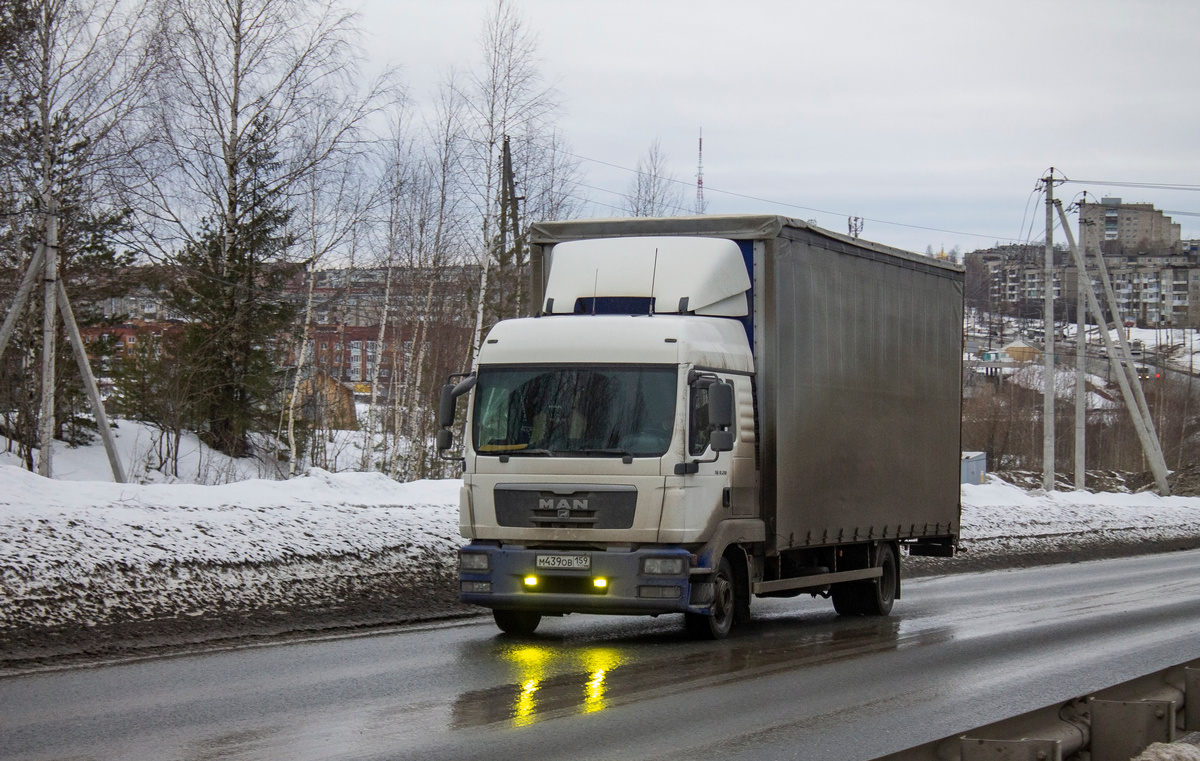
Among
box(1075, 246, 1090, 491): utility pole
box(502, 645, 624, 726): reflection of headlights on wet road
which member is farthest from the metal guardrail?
box(1075, 246, 1090, 491): utility pole

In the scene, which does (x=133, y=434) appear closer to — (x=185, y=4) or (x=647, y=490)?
(x=185, y=4)

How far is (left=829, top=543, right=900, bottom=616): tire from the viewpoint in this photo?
1464cm

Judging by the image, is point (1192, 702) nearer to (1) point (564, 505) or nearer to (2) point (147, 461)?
(1) point (564, 505)

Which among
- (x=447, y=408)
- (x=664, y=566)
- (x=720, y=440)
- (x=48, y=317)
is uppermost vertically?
(x=48, y=317)

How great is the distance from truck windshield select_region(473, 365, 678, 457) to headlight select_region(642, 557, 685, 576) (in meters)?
0.88

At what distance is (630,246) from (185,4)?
20.8 meters

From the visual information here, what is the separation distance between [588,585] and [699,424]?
1.66 metres

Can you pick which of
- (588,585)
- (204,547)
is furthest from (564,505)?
(204,547)

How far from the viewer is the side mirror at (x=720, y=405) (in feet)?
35.7

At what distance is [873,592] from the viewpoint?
1470 centimetres

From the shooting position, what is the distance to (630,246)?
40.0 ft

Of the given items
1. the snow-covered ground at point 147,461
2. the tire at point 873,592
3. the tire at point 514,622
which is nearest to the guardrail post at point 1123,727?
the tire at point 514,622

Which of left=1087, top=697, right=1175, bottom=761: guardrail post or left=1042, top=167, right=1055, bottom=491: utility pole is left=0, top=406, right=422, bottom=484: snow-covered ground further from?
left=1042, top=167, right=1055, bottom=491: utility pole

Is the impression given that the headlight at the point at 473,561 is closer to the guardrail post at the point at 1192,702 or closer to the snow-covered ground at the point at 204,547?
the snow-covered ground at the point at 204,547
